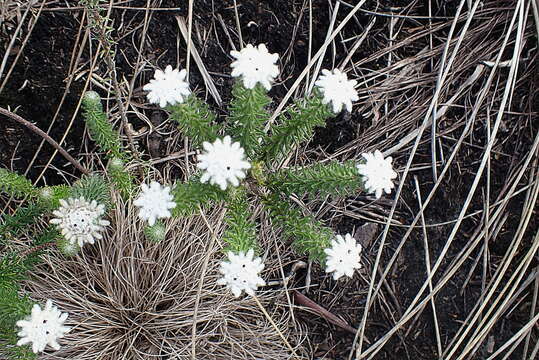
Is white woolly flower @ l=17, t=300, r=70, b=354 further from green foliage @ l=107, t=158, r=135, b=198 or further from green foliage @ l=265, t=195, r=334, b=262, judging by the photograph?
green foliage @ l=265, t=195, r=334, b=262

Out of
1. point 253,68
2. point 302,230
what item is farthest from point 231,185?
point 253,68

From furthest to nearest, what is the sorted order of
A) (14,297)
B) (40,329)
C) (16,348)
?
(16,348)
(14,297)
(40,329)

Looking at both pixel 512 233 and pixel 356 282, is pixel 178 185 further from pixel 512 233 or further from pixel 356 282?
pixel 512 233

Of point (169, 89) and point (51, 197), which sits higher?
point (169, 89)

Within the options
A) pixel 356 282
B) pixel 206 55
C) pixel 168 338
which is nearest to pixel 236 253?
pixel 168 338

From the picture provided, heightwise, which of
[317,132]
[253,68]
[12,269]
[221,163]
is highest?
[317,132]

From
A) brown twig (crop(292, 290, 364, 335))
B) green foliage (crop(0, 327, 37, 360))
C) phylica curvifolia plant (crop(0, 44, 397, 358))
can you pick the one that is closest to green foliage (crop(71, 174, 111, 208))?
phylica curvifolia plant (crop(0, 44, 397, 358))

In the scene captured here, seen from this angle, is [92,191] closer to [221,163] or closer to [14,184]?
[14,184]
